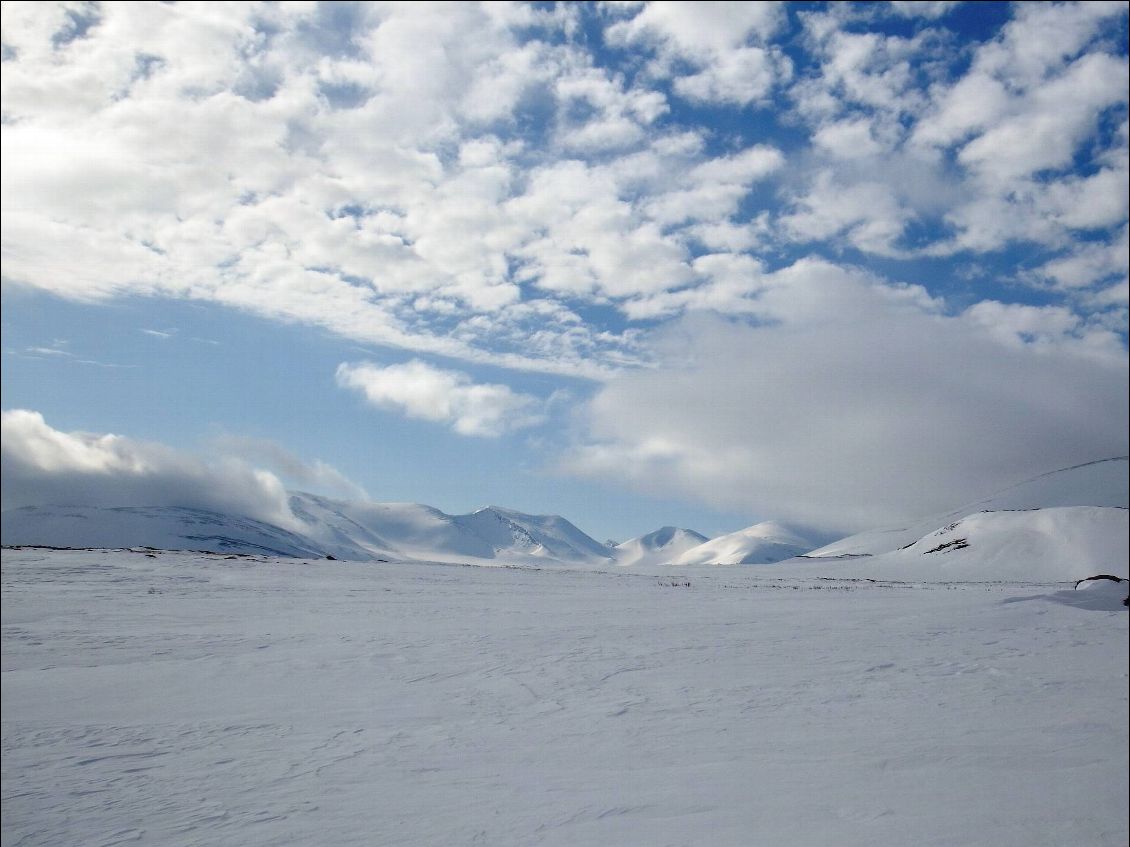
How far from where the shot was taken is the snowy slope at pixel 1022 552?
49.8 m

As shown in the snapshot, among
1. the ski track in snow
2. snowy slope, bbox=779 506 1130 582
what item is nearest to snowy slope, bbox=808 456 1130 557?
snowy slope, bbox=779 506 1130 582

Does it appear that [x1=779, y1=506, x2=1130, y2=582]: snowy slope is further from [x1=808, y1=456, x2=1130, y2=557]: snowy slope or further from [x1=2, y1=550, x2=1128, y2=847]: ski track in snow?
[x1=2, y1=550, x2=1128, y2=847]: ski track in snow

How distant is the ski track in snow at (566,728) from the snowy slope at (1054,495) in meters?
80.1

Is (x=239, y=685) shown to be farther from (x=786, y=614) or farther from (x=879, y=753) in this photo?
(x=786, y=614)

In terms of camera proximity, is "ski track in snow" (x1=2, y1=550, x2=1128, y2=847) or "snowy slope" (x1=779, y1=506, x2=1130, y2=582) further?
"snowy slope" (x1=779, y1=506, x2=1130, y2=582)

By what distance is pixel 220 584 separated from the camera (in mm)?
29703

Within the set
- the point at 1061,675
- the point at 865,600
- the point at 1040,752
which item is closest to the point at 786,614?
the point at 865,600

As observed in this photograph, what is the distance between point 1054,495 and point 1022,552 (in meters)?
47.9

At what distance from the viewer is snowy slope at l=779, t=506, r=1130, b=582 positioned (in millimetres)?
49781

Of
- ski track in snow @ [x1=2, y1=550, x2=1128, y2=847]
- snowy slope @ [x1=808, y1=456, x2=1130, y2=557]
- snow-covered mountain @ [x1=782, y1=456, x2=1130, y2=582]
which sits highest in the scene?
snowy slope @ [x1=808, y1=456, x2=1130, y2=557]

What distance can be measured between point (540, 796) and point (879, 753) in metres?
5.02

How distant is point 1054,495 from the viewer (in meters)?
91.6

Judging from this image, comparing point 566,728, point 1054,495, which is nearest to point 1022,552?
point 1054,495

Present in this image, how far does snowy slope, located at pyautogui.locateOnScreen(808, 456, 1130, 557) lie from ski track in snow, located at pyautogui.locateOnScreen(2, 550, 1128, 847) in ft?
263
